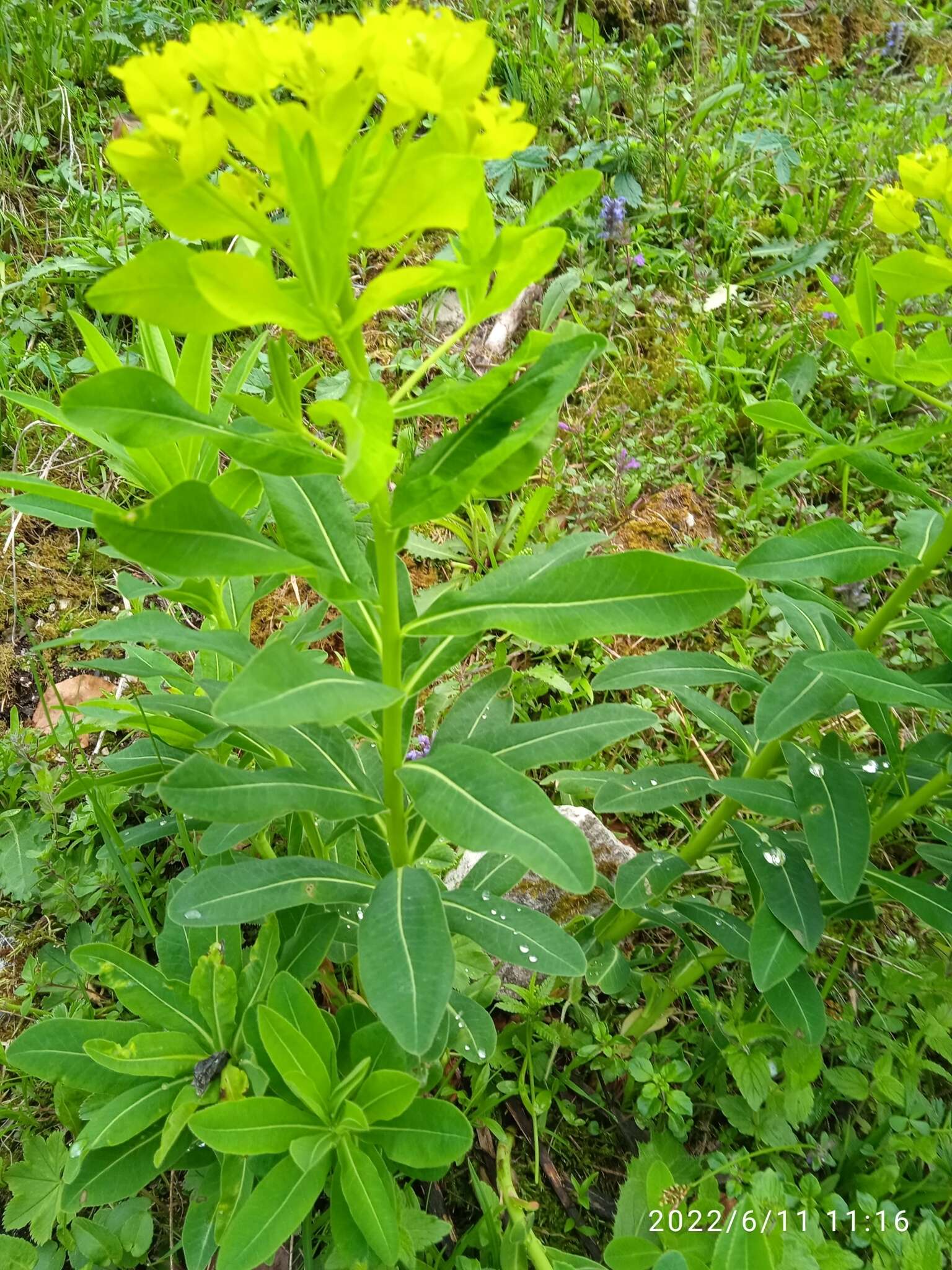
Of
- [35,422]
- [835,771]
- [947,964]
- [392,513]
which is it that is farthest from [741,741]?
[35,422]

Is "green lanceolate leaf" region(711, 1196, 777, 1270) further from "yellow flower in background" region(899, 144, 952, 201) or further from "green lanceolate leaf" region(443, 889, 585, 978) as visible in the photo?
"yellow flower in background" region(899, 144, 952, 201)

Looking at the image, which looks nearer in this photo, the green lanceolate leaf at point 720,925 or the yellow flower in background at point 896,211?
the yellow flower in background at point 896,211

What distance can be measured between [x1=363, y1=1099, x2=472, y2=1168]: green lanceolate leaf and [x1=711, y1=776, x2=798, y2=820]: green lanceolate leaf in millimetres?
717

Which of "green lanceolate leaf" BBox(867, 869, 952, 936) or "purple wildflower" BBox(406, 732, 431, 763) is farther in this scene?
"purple wildflower" BBox(406, 732, 431, 763)

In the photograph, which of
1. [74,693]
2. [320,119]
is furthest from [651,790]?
[74,693]

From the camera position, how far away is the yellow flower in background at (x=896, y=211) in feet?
4.68

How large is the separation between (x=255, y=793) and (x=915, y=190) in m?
1.49

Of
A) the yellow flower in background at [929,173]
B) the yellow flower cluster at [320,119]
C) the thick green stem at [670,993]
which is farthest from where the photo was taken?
the thick green stem at [670,993]

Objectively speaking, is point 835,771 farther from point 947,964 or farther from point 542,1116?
point 542,1116

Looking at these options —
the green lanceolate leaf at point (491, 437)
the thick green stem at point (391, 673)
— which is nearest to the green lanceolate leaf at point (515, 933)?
the thick green stem at point (391, 673)

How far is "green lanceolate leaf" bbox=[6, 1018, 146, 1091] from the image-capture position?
1.29m

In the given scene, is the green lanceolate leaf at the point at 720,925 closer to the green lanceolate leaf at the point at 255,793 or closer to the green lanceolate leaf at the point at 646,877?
the green lanceolate leaf at the point at 646,877

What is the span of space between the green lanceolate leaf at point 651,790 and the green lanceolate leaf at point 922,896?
37 centimetres

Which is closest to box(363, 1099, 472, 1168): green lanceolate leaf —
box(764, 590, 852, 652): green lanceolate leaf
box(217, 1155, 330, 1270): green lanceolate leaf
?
box(217, 1155, 330, 1270): green lanceolate leaf
